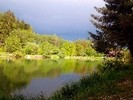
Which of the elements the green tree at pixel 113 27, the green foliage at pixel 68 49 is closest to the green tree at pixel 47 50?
the green foliage at pixel 68 49

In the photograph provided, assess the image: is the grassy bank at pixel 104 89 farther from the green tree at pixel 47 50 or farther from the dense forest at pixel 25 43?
the green tree at pixel 47 50

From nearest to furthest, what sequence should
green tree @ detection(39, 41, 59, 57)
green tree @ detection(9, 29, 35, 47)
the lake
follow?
1. the lake
2. green tree @ detection(9, 29, 35, 47)
3. green tree @ detection(39, 41, 59, 57)

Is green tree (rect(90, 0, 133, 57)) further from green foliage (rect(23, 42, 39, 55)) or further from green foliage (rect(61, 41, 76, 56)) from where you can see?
green foliage (rect(61, 41, 76, 56))

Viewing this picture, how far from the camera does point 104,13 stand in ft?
103

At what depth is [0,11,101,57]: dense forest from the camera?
4141 inches

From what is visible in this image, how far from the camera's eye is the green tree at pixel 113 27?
26.6 meters

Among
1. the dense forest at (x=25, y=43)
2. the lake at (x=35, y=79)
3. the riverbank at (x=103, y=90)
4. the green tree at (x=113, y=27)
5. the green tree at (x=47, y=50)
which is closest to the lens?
the riverbank at (x=103, y=90)

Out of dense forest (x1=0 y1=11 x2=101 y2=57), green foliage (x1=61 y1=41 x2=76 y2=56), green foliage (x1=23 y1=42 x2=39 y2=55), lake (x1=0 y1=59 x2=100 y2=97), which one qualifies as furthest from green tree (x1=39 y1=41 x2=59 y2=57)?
lake (x1=0 y1=59 x2=100 y2=97)

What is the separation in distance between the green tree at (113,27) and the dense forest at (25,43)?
66.6 meters

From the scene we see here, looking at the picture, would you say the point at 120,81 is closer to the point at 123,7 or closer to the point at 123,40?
the point at 123,40

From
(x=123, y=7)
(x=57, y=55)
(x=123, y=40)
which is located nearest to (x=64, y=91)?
(x=123, y=40)

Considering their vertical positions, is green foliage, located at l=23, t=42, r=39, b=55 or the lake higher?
green foliage, located at l=23, t=42, r=39, b=55

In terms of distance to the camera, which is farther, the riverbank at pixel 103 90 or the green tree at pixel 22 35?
the green tree at pixel 22 35

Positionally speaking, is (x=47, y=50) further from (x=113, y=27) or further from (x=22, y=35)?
(x=113, y=27)
